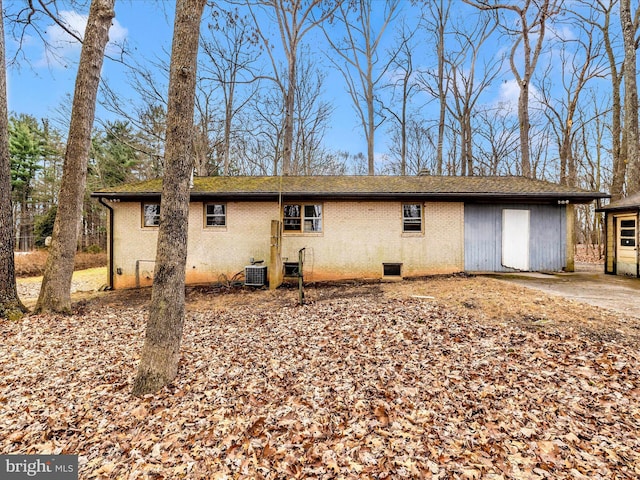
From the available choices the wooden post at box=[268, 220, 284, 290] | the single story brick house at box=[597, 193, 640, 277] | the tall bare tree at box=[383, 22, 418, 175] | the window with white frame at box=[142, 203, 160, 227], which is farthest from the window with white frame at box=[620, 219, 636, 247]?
the window with white frame at box=[142, 203, 160, 227]

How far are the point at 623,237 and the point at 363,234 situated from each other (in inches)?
307

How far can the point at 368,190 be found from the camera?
30.0ft

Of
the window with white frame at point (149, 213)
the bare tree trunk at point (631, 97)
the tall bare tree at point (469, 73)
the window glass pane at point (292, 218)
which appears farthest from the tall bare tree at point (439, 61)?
the window with white frame at point (149, 213)

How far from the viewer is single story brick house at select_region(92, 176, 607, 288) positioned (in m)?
9.05

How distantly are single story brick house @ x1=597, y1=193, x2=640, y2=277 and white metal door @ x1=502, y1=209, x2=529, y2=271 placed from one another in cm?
228

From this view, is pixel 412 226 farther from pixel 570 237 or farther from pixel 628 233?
pixel 628 233

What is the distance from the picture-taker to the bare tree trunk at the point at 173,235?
10.5 feet

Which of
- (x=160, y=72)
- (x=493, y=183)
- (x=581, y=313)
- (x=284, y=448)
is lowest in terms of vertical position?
(x=284, y=448)

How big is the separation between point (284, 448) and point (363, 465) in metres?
0.66

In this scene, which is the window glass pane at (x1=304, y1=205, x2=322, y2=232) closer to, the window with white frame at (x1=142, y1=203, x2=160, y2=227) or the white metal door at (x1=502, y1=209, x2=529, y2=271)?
the window with white frame at (x1=142, y1=203, x2=160, y2=227)

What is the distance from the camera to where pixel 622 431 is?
7.89 ft

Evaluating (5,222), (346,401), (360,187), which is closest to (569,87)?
(360,187)

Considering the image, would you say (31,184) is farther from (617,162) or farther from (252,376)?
(617,162)

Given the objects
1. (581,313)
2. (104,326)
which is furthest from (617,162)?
(104,326)
